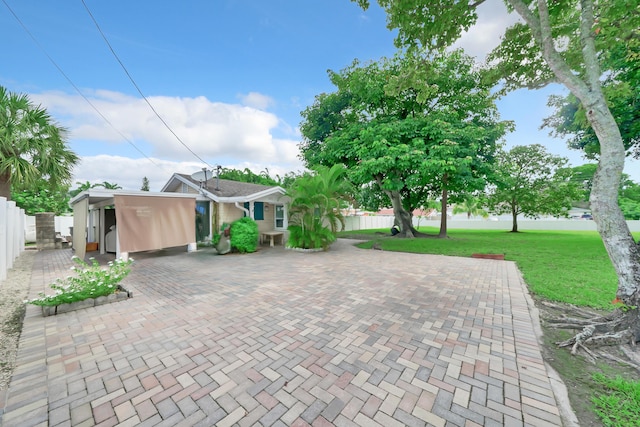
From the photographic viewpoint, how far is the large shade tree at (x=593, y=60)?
3031 mm

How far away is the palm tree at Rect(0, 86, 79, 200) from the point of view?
8.19m

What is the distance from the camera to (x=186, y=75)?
11.3 metres

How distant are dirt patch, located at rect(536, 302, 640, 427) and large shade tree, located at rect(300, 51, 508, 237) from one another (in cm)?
874

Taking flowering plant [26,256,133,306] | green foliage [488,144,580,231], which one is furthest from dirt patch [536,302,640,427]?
green foliage [488,144,580,231]

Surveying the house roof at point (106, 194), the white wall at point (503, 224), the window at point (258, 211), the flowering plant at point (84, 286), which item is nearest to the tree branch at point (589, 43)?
the flowering plant at point (84, 286)

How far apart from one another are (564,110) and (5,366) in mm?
17836

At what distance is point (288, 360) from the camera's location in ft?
8.75

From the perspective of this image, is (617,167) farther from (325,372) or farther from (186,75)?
(186,75)

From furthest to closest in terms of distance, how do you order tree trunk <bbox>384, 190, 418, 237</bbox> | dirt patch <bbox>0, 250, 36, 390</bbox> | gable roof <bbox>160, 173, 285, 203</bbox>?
tree trunk <bbox>384, 190, 418, 237</bbox>
gable roof <bbox>160, 173, 285, 203</bbox>
dirt patch <bbox>0, 250, 36, 390</bbox>

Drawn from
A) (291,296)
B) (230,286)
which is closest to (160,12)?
(230,286)

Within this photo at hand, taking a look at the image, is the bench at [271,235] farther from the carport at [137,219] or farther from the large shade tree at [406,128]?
the large shade tree at [406,128]

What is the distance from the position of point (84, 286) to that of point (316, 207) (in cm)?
741

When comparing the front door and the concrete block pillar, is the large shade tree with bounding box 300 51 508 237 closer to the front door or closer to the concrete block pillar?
the front door

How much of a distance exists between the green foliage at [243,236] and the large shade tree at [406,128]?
6.11m
